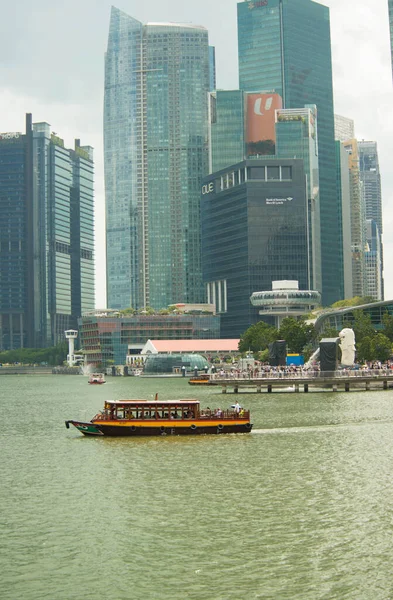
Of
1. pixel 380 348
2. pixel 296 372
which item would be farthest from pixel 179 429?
pixel 380 348

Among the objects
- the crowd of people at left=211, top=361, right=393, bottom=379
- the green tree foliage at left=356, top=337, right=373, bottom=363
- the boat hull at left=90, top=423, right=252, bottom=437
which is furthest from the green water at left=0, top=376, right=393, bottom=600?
the green tree foliage at left=356, top=337, right=373, bottom=363

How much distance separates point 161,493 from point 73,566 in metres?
17.4

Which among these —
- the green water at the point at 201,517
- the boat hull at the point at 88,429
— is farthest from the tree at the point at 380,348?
the boat hull at the point at 88,429

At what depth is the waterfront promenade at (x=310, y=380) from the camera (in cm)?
15788

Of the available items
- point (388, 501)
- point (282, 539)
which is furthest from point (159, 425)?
point (282, 539)

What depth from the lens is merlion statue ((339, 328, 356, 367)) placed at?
181 meters

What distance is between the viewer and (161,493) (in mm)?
62156

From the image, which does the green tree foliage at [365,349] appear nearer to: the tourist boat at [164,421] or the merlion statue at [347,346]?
the merlion statue at [347,346]

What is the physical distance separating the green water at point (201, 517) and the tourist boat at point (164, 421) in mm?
1949

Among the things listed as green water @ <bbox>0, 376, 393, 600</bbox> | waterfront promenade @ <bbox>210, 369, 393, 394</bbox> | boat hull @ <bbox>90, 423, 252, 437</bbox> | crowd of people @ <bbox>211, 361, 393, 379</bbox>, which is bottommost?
green water @ <bbox>0, 376, 393, 600</bbox>

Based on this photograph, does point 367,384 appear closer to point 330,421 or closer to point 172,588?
point 330,421

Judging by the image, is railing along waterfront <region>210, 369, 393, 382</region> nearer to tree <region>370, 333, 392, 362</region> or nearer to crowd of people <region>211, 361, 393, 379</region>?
crowd of people <region>211, 361, 393, 379</region>

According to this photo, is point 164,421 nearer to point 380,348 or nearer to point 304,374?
point 304,374

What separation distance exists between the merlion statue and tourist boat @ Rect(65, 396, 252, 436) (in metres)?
88.9
